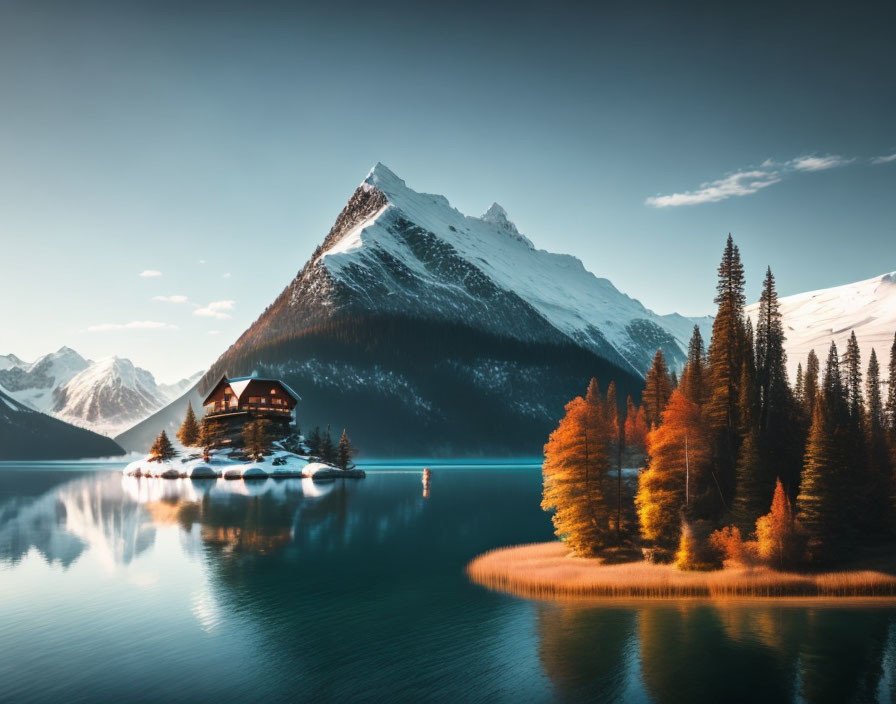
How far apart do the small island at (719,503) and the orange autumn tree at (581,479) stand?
0.33ft

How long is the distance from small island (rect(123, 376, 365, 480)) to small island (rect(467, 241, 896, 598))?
406ft

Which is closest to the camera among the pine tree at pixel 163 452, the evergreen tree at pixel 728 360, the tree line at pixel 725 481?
the tree line at pixel 725 481

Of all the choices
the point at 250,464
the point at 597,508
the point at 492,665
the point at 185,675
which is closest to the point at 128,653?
the point at 185,675

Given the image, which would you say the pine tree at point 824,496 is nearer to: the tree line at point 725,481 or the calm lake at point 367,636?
the tree line at point 725,481

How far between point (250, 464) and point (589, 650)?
155 m

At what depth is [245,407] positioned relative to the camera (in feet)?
628

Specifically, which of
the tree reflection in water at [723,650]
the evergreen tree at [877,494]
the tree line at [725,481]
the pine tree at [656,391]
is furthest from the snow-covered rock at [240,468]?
the tree reflection in water at [723,650]

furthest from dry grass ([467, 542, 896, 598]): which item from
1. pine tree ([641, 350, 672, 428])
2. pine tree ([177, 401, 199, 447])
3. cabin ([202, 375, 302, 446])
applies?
pine tree ([177, 401, 199, 447])

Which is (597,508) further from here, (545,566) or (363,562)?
(363,562)

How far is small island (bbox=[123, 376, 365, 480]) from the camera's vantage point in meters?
182

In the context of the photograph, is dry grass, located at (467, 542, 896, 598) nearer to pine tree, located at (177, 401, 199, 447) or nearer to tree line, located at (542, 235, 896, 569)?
tree line, located at (542, 235, 896, 569)

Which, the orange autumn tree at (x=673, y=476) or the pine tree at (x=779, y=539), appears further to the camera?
the orange autumn tree at (x=673, y=476)

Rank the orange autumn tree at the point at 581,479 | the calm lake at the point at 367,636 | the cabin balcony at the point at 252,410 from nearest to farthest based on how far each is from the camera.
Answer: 1. the calm lake at the point at 367,636
2. the orange autumn tree at the point at 581,479
3. the cabin balcony at the point at 252,410

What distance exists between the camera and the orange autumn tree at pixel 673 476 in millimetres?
58906
